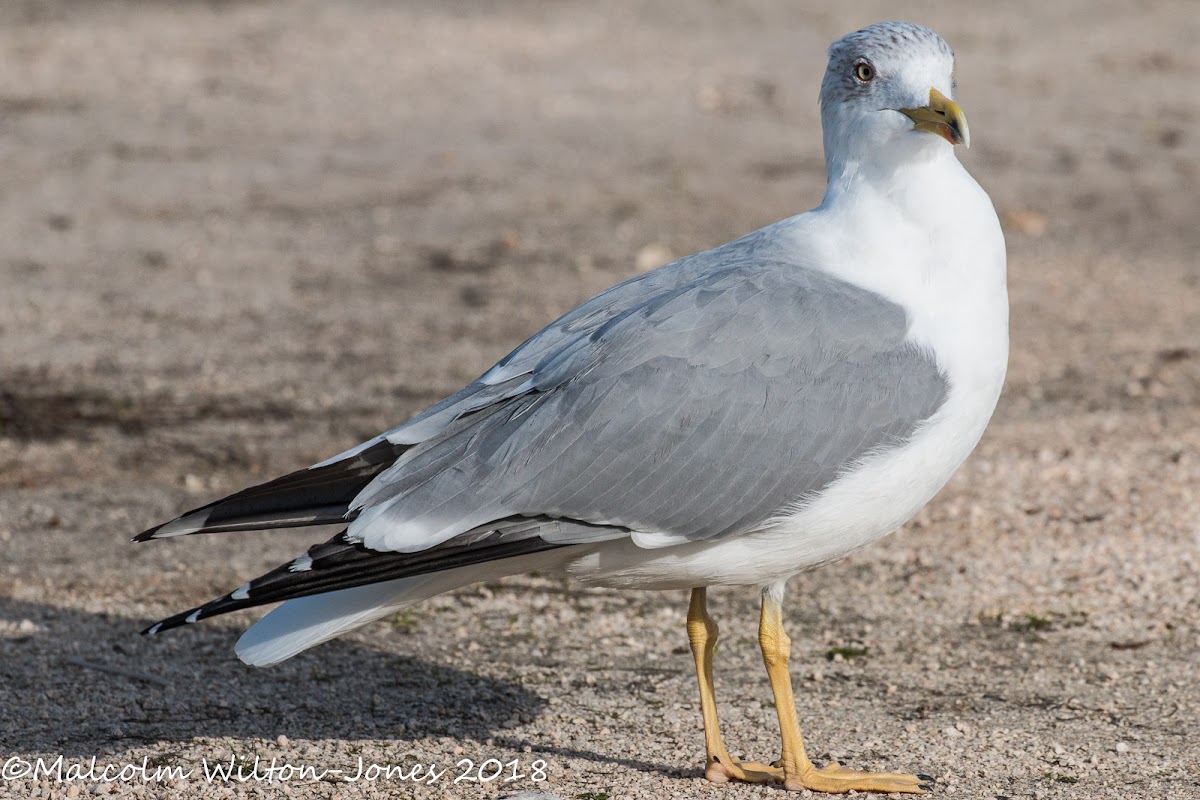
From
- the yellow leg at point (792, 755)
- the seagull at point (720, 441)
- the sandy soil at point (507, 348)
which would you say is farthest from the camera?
the sandy soil at point (507, 348)

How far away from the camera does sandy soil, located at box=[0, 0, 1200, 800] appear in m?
4.64

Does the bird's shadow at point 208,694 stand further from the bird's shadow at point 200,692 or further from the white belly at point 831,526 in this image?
the white belly at point 831,526

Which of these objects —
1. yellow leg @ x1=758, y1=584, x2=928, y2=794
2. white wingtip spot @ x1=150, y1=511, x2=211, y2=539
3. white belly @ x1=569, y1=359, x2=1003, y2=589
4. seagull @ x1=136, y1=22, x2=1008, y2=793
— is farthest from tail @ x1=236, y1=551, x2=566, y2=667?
yellow leg @ x1=758, y1=584, x2=928, y2=794

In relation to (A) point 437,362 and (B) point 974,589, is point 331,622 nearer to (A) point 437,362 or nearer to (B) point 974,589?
(B) point 974,589

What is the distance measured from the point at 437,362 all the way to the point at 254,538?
213 cm

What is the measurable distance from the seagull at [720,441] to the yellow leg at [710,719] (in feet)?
0.04

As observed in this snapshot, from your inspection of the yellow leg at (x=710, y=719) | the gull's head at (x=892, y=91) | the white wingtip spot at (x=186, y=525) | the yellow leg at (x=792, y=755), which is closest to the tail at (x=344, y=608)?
the white wingtip spot at (x=186, y=525)

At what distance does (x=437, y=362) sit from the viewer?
27.1ft

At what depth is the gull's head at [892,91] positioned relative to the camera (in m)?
4.18

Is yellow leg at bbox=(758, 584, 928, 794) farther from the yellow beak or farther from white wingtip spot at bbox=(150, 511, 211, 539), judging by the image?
white wingtip spot at bbox=(150, 511, 211, 539)

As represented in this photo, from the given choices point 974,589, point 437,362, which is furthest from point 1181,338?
point 437,362

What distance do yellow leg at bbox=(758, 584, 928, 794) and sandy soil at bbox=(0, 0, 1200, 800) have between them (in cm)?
15

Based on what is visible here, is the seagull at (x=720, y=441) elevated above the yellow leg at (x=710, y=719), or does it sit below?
above

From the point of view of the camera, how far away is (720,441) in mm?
3959
